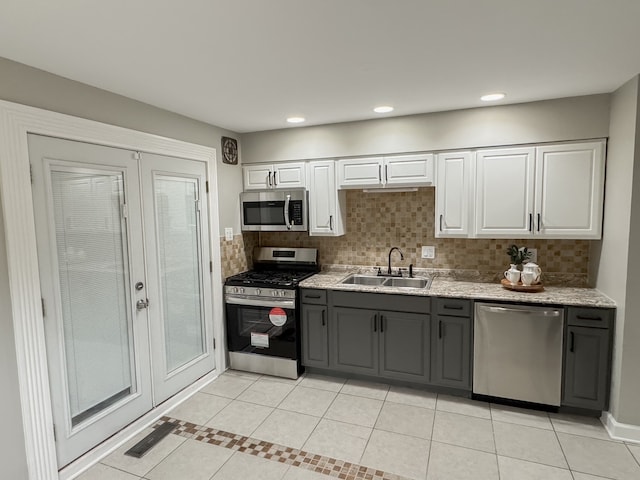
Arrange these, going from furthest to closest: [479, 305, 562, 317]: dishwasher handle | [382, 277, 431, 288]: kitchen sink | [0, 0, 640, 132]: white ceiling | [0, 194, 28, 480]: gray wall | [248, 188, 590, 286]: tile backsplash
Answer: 1. [382, 277, 431, 288]: kitchen sink
2. [248, 188, 590, 286]: tile backsplash
3. [479, 305, 562, 317]: dishwasher handle
4. [0, 194, 28, 480]: gray wall
5. [0, 0, 640, 132]: white ceiling

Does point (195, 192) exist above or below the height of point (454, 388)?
above


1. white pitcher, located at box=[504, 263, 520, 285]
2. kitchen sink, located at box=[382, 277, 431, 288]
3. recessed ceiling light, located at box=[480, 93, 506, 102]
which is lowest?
kitchen sink, located at box=[382, 277, 431, 288]

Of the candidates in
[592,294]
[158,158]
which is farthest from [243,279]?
[592,294]

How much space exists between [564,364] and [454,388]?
84 cm

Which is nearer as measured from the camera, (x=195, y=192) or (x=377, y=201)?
(x=195, y=192)

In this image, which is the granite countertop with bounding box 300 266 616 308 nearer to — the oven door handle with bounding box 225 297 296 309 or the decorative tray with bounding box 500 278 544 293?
the decorative tray with bounding box 500 278 544 293

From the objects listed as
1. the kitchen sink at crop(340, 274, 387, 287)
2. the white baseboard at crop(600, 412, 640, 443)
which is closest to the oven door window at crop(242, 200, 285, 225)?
the kitchen sink at crop(340, 274, 387, 287)

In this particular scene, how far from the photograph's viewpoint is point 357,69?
2.14 meters

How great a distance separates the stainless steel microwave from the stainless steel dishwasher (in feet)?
5.98

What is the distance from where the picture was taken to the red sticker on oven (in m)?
3.39

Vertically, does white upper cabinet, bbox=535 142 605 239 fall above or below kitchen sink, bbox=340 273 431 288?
above

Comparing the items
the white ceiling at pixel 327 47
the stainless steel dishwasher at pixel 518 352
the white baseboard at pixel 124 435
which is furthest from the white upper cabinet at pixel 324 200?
the white baseboard at pixel 124 435

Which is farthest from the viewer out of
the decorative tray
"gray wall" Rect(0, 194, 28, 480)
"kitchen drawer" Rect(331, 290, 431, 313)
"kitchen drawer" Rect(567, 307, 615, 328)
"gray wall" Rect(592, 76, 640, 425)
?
"kitchen drawer" Rect(331, 290, 431, 313)

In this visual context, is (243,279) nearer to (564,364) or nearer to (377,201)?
(377,201)
